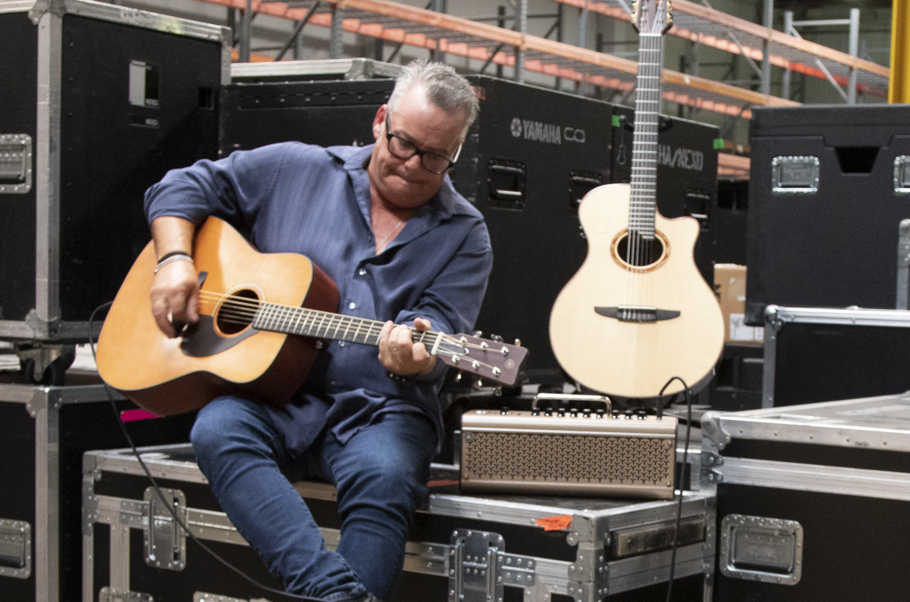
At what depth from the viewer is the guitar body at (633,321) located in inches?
115

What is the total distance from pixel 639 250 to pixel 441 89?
88 centimetres

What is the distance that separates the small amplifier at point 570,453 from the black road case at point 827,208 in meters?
1.06

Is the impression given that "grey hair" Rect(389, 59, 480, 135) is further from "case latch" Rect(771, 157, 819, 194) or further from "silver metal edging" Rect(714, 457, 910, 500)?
"case latch" Rect(771, 157, 819, 194)

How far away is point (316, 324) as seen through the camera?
2287mm

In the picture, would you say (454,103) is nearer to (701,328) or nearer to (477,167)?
(477,167)

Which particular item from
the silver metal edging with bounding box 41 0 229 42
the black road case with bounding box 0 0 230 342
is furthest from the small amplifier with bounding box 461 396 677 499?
the silver metal edging with bounding box 41 0 229 42

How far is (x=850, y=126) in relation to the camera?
3195 millimetres

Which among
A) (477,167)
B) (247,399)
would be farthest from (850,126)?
(247,399)

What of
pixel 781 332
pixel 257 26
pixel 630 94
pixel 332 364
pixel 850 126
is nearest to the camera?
pixel 332 364

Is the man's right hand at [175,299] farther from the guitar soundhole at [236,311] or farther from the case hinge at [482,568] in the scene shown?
the case hinge at [482,568]

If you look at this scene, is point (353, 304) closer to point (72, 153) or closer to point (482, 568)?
point (482, 568)

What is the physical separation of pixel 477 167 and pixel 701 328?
72cm

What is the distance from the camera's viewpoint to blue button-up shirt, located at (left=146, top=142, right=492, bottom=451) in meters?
2.37

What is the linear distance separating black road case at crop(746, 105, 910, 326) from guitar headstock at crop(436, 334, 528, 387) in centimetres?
124
